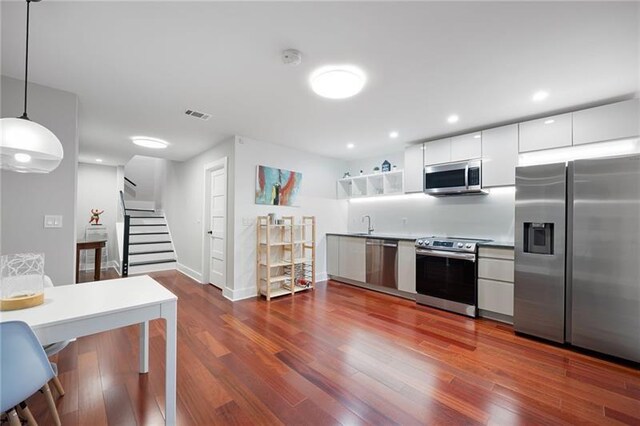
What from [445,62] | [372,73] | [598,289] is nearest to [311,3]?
[372,73]

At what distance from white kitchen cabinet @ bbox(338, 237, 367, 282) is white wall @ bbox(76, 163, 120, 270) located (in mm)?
5025

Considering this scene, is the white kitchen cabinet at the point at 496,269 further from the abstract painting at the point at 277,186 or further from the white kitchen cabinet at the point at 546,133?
the abstract painting at the point at 277,186

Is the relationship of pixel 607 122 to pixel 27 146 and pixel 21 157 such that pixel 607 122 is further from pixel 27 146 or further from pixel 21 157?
pixel 21 157

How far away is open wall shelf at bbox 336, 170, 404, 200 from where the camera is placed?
4.63m

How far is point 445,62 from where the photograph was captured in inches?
82.4

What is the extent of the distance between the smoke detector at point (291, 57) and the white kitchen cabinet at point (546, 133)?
9.26 feet

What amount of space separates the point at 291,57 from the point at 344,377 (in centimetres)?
248

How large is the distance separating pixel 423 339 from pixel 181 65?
3.36 meters

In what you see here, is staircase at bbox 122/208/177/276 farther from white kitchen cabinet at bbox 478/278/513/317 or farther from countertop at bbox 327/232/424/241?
white kitchen cabinet at bbox 478/278/513/317

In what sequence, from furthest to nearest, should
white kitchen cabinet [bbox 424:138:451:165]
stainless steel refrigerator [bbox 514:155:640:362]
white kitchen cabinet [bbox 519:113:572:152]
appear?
white kitchen cabinet [bbox 424:138:451:165]
white kitchen cabinet [bbox 519:113:572:152]
stainless steel refrigerator [bbox 514:155:640:362]

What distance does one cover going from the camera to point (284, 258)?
14.6 feet

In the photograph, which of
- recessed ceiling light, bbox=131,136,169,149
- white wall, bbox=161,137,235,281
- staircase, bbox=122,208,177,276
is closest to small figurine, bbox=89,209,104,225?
staircase, bbox=122,208,177,276

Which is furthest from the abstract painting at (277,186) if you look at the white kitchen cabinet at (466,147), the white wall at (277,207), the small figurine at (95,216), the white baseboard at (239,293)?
the small figurine at (95,216)

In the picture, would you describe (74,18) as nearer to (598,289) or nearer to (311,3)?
(311,3)
